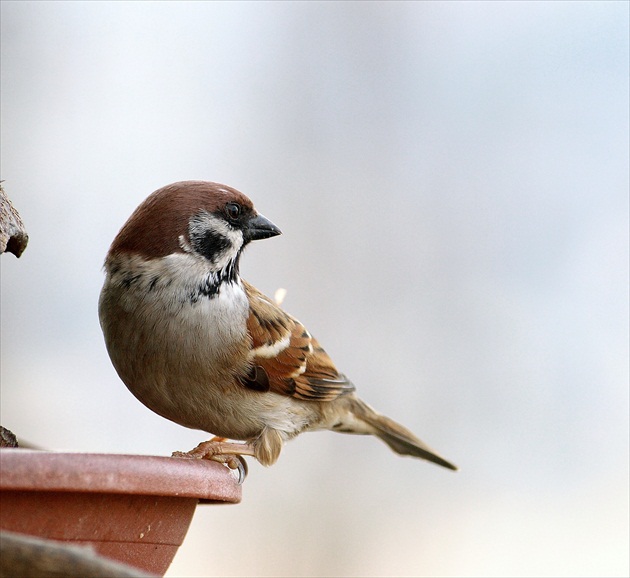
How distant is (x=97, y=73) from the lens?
222 inches

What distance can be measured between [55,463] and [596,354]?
439 centimetres

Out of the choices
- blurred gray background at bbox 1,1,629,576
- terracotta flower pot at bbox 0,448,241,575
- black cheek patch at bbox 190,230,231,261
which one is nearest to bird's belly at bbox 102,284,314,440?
black cheek patch at bbox 190,230,231,261

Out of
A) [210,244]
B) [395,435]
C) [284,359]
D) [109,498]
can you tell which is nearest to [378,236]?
[395,435]

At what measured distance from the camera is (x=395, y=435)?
3.71m

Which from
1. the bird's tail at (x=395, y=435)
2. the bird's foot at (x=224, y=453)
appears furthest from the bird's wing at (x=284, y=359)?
the bird's tail at (x=395, y=435)

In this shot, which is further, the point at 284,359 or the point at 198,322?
the point at 284,359

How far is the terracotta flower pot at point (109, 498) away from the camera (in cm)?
140

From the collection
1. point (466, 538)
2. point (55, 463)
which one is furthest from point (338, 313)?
point (55, 463)

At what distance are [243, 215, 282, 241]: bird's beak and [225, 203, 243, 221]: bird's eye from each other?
0.05m

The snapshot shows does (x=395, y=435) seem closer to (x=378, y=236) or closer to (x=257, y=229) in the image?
(x=257, y=229)

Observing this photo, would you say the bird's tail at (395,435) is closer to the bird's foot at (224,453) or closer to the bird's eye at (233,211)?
the bird's foot at (224,453)

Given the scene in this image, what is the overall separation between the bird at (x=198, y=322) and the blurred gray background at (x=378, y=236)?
236 cm

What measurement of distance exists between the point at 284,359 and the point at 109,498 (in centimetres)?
141

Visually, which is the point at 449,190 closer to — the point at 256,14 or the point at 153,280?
the point at 256,14
